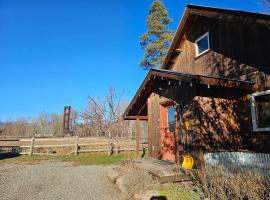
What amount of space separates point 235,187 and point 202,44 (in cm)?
744

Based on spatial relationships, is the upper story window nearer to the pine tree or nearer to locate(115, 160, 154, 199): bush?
locate(115, 160, 154, 199): bush

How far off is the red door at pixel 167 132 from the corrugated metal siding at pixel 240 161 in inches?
133

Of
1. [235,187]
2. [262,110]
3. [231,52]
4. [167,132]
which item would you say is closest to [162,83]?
[167,132]

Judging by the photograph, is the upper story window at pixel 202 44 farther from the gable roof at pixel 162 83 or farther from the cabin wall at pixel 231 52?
the gable roof at pixel 162 83

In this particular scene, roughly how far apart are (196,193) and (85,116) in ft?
91.0

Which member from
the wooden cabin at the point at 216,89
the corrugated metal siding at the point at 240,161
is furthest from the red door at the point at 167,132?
the corrugated metal siding at the point at 240,161

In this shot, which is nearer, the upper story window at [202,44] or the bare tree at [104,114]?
the upper story window at [202,44]

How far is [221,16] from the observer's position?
8.31 metres

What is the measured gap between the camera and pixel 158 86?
11672 mm

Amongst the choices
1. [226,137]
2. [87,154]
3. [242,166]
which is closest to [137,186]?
[242,166]

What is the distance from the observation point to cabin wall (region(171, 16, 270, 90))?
7094 mm

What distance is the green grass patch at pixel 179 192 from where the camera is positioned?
5.31m

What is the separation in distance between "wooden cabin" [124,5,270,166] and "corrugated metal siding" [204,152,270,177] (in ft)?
2.27

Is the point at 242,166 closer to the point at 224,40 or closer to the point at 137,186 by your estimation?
the point at 137,186
